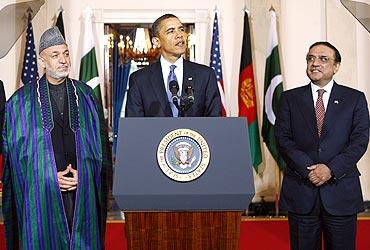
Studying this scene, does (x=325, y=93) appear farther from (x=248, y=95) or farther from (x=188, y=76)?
(x=248, y=95)

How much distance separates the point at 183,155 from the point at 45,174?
1047mm

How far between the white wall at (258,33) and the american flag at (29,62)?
371 millimetres

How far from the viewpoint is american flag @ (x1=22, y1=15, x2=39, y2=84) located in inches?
294

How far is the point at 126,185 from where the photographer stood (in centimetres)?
273

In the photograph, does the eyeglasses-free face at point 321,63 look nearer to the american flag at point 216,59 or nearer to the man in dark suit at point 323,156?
the man in dark suit at point 323,156

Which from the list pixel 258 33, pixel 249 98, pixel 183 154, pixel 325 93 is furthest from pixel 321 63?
pixel 258 33

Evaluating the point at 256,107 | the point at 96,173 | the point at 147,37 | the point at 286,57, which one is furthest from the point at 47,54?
the point at 147,37

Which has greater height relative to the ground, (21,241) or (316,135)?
(316,135)

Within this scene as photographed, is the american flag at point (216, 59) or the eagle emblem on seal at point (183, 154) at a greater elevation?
the american flag at point (216, 59)

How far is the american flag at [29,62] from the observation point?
7473mm

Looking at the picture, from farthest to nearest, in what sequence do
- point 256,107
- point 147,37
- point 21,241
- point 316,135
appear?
point 147,37 < point 256,107 < point 316,135 < point 21,241

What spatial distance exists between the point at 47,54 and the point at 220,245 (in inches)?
61.4

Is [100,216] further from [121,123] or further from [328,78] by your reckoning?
[328,78]

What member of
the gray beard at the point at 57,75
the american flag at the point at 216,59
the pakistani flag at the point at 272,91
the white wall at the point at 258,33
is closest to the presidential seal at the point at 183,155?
the gray beard at the point at 57,75
